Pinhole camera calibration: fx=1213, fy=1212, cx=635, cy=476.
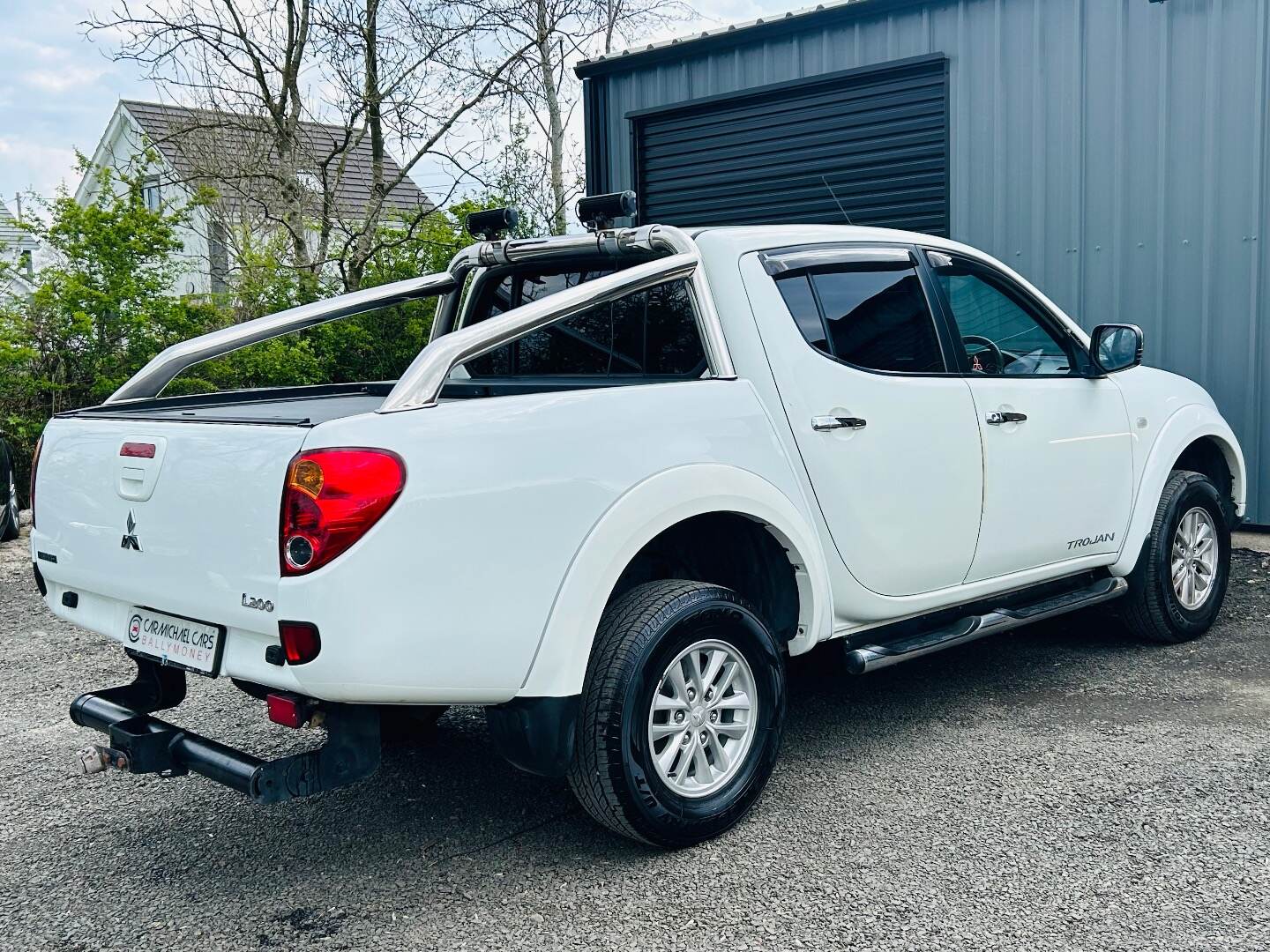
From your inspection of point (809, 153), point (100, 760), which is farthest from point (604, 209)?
point (809, 153)

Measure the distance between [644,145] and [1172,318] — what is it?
5.01 m

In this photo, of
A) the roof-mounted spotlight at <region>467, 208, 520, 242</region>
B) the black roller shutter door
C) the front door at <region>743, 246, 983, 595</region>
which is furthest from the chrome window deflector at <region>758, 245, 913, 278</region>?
the black roller shutter door

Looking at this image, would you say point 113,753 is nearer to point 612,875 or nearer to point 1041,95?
point 612,875

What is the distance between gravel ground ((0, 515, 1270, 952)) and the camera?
10.2 feet

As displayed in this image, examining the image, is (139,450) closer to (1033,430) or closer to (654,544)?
(654,544)

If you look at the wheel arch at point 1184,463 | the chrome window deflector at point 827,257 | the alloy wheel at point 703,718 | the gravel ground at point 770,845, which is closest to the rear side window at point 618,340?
the chrome window deflector at point 827,257

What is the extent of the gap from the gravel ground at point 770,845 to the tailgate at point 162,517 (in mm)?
794

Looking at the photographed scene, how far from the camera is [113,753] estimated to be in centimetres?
338

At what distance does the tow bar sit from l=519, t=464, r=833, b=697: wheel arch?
1.51ft

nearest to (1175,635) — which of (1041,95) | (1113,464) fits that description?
(1113,464)

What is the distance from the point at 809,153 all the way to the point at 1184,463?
15.9 ft

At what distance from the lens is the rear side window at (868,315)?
13.8ft

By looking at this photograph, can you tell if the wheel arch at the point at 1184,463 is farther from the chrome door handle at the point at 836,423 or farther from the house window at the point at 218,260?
the house window at the point at 218,260

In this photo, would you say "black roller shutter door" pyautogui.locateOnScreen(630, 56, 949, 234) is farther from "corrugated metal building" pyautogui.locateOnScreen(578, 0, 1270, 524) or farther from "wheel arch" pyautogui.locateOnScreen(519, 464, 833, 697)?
"wheel arch" pyautogui.locateOnScreen(519, 464, 833, 697)
